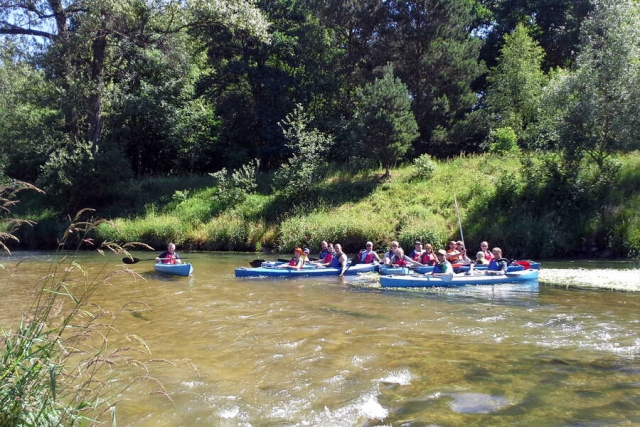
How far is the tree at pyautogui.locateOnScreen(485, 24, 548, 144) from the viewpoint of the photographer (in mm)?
25812

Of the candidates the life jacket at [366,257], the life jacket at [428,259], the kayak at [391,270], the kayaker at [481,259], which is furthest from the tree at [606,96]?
the kayak at [391,270]

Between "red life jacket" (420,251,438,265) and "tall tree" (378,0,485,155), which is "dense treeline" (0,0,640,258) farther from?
"red life jacket" (420,251,438,265)

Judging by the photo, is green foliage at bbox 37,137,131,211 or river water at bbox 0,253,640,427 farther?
green foliage at bbox 37,137,131,211

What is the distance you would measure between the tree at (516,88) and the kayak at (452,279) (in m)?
13.9

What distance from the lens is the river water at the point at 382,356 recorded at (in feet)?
17.8

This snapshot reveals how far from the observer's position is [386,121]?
2216cm

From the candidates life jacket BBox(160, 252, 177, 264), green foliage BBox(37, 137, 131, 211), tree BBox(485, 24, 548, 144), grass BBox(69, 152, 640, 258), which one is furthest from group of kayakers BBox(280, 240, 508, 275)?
green foliage BBox(37, 137, 131, 211)

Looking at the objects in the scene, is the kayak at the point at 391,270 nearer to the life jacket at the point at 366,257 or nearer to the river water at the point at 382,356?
the life jacket at the point at 366,257

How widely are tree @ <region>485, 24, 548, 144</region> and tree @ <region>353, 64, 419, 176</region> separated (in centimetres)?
614

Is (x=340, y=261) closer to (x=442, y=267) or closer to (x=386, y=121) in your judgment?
(x=442, y=267)

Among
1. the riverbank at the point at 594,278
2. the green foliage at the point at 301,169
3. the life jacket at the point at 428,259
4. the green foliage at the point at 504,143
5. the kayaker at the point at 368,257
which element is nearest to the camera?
the riverbank at the point at 594,278

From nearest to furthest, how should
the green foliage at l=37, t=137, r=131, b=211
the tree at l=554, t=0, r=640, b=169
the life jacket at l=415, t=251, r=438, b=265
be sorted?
the life jacket at l=415, t=251, r=438, b=265
the tree at l=554, t=0, r=640, b=169
the green foliage at l=37, t=137, r=131, b=211

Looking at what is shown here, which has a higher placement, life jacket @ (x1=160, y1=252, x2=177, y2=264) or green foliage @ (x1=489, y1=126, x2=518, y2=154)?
green foliage @ (x1=489, y1=126, x2=518, y2=154)

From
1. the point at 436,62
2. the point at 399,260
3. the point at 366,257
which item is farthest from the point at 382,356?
the point at 436,62
